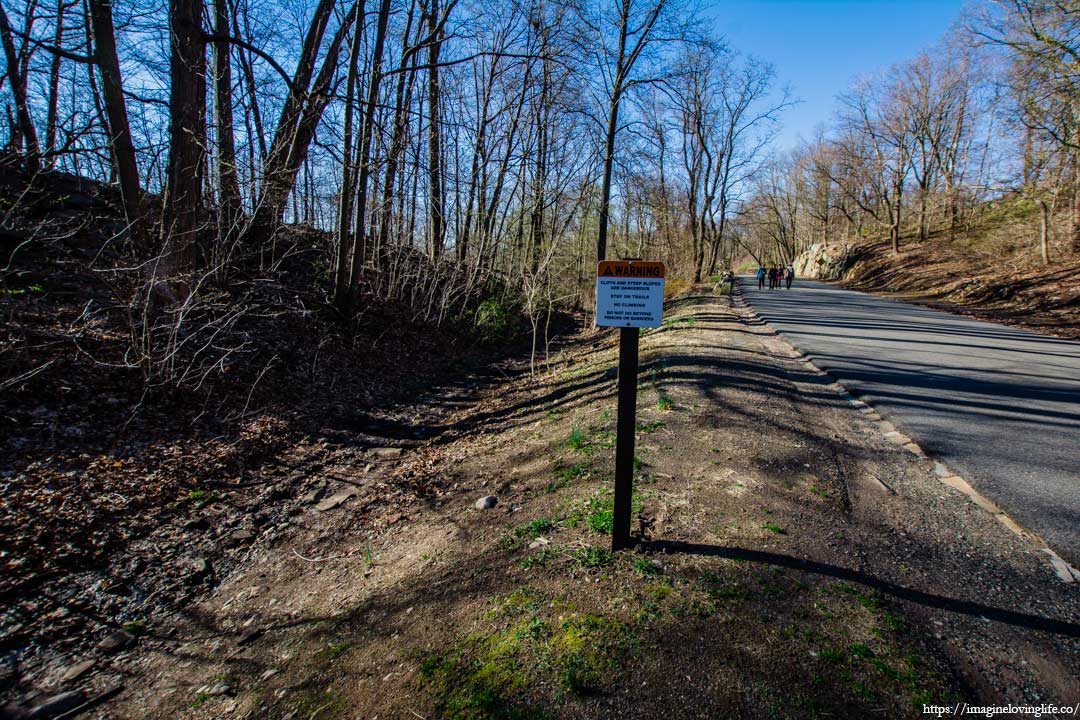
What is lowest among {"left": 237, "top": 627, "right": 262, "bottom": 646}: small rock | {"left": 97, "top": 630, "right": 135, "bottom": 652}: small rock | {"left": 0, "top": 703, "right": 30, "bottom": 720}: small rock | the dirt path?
{"left": 0, "top": 703, "right": 30, "bottom": 720}: small rock

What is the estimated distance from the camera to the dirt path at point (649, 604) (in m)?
2.35

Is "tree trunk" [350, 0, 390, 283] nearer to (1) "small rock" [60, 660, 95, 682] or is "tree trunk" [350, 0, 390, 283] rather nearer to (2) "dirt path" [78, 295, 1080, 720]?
(2) "dirt path" [78, 295, 1080, 720]

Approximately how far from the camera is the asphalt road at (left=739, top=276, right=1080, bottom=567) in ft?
13.4

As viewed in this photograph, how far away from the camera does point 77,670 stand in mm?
3164

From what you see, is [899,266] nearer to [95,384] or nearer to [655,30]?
[655,30]

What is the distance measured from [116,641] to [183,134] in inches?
314

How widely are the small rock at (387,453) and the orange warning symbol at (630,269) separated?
4.76m

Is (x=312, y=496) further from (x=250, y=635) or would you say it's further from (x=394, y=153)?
(x=394, y=153)

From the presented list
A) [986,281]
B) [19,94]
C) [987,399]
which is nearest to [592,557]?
[987,399]

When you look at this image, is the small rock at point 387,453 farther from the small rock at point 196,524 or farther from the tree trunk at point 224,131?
the tree trunk at point 224,131

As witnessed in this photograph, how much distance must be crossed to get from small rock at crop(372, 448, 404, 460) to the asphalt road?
6260mm

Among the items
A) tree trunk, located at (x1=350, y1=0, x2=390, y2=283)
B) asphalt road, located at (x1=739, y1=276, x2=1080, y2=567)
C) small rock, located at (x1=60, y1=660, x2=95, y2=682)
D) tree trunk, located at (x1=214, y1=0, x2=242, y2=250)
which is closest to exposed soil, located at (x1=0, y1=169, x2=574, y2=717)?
small rock, located at (x1=60, y1=660, x2=95, y2=682)

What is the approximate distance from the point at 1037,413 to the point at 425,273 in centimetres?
1302

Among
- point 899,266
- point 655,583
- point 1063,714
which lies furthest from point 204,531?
point 899,266
